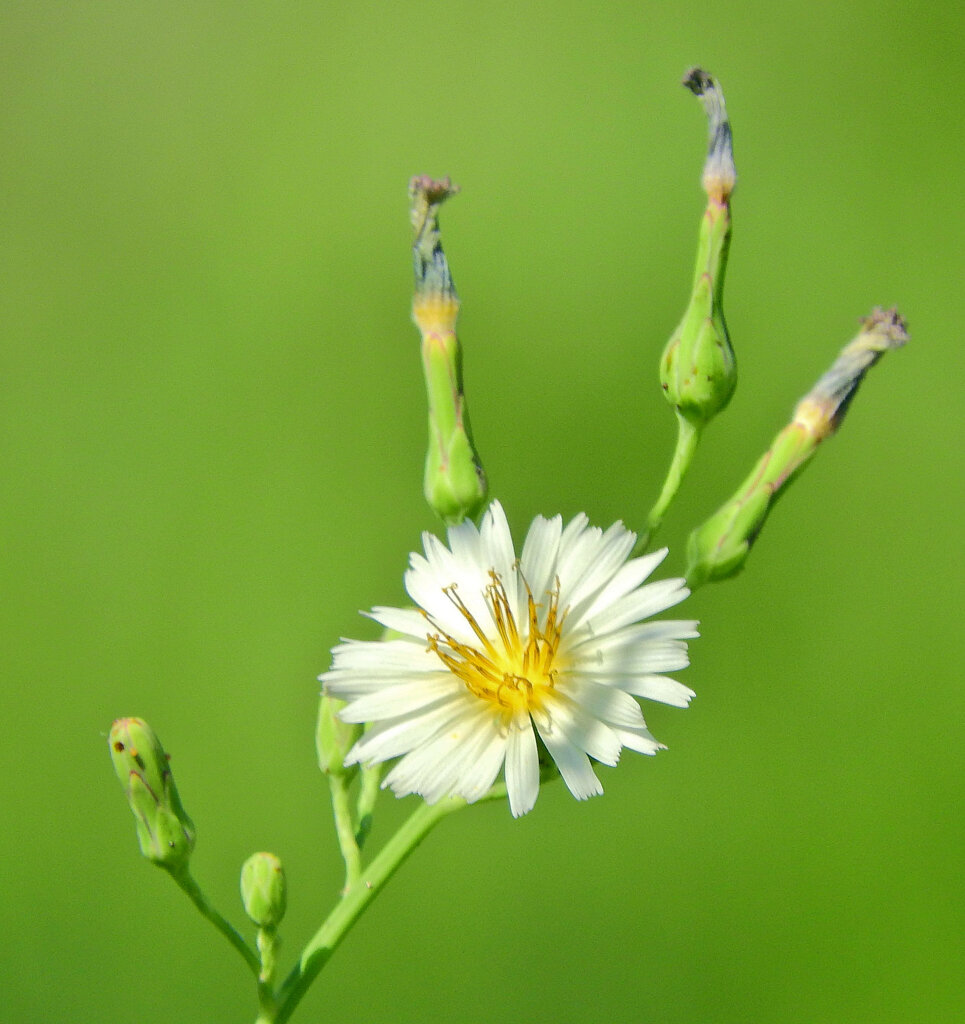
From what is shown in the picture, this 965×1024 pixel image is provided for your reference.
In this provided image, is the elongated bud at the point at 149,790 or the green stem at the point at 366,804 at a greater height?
the elongated bud at the point at 149,790

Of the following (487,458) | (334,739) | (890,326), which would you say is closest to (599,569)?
(334,739)

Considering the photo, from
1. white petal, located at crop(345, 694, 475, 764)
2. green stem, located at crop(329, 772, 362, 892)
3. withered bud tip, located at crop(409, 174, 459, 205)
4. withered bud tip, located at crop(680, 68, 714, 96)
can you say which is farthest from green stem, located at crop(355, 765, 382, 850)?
withered bud tip, located at crop(680, 68, 714, 96)

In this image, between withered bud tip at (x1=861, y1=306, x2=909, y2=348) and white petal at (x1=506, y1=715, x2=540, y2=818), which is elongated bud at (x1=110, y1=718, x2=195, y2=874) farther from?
withered bud tip at (x1=861, y1=306, x2=909, y2=348)

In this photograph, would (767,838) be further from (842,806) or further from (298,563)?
(298,563)

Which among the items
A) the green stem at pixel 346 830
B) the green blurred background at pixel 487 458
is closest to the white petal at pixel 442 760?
the green stem at pixel 346 830

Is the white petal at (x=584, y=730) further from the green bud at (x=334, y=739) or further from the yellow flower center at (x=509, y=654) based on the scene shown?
the green bud at (x=334, y=739)
